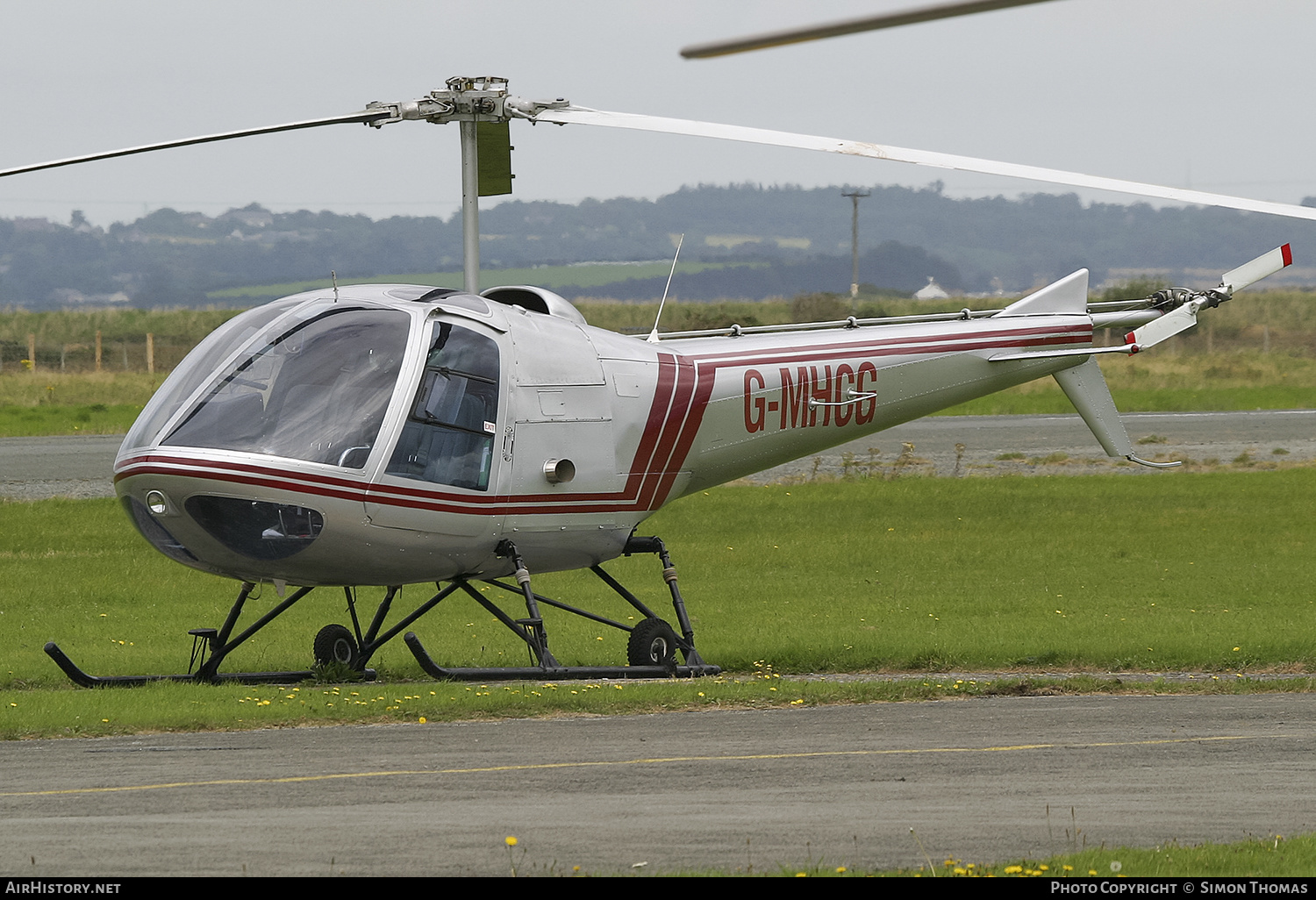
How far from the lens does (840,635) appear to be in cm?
1458

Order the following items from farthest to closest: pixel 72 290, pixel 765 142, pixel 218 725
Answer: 1. pixel 72 290
2. pixel 765 142
3. pixel 218 725

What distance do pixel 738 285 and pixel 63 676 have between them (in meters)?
112

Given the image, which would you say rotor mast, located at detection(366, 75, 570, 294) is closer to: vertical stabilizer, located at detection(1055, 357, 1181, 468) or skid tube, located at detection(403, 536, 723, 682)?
skid tube, located at detection(403, 536, 723, 682)

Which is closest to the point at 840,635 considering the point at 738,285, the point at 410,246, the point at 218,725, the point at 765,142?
the point at 765,142

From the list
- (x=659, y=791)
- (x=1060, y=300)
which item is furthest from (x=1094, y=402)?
(x=659, y=791)

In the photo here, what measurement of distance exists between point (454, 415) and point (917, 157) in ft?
12.5

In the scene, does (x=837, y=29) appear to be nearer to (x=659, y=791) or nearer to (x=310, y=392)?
(x=659, y=791)

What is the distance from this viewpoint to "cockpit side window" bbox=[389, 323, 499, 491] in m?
11.1

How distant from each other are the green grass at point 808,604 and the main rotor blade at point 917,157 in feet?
13.0

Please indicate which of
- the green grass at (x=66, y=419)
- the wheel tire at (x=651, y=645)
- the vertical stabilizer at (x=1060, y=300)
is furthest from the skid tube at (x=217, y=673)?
the green grass at (x=66, y=419)

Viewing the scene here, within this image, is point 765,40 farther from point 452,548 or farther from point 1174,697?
point 1174,697

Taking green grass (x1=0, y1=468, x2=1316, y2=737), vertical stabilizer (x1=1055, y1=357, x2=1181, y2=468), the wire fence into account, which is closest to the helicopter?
vertical stabilizer (x1=1055, y1=357, x2=1181, y2=468)

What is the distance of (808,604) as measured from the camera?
55.4 feet

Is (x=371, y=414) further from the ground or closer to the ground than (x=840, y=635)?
further from the ground
